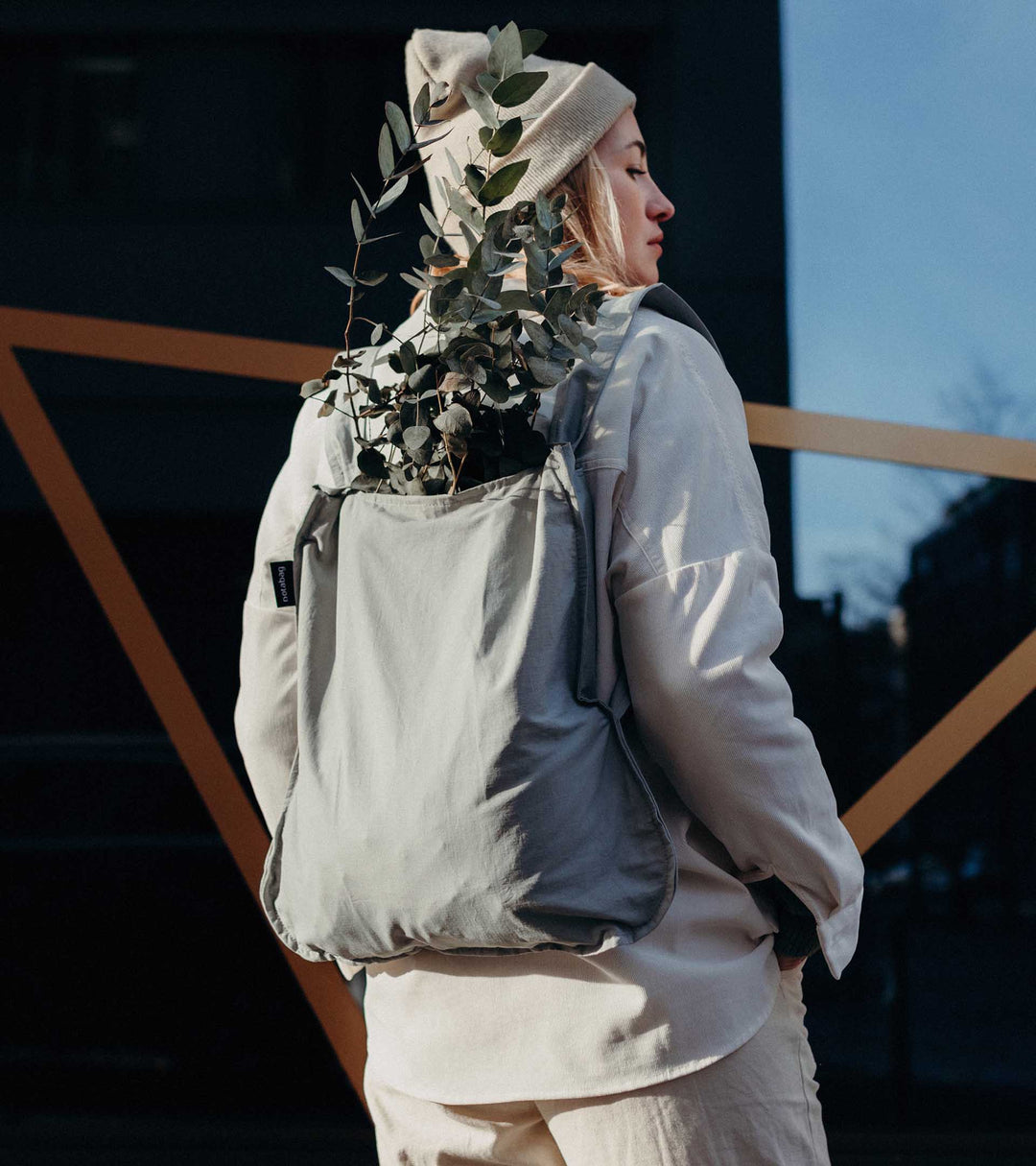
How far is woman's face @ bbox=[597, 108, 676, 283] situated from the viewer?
1.59m

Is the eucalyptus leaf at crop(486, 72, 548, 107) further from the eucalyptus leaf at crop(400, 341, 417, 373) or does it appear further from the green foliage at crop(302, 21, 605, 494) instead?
the eucalyptus leaf at crop(400, 341, 417, 373)

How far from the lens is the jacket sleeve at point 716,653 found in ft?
4.14

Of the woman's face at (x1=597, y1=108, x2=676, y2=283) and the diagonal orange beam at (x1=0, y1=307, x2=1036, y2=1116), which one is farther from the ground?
the woman's face at (x1=597, y1=108, x2=676, y2=283)

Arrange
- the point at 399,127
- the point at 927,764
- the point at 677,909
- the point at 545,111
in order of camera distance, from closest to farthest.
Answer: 1. the point at 677,909
2. the point at 399,127
3. the point at 545,111
4. the point at 927,764

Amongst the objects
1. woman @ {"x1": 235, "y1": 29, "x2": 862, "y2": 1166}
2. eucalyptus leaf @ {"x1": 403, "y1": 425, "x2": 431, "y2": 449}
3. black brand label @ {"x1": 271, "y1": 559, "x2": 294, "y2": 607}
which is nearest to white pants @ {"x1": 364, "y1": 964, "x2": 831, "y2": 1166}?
woman @ {"x1": 235, "y1": 29, "x2": 862, "y2": 1166}

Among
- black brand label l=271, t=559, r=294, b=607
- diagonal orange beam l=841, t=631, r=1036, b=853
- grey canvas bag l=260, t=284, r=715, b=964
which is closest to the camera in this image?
grey canvas bag l=260, t=284, r=715, b=964

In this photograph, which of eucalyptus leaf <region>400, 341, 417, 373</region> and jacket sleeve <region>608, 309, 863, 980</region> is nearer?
jacket sleeve <region>608, 309, 863, 980</region>

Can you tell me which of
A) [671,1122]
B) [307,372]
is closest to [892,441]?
[307,372]

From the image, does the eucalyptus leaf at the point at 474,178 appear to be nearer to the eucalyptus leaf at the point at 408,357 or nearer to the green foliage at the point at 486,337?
the green foliage at the point at 486,337

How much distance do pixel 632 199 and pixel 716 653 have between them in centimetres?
63

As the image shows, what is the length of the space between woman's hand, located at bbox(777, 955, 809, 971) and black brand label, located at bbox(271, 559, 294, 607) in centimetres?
65

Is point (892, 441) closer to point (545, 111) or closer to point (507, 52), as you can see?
point (545, 111)

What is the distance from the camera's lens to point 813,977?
2547mm

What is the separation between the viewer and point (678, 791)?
134 centimetres
